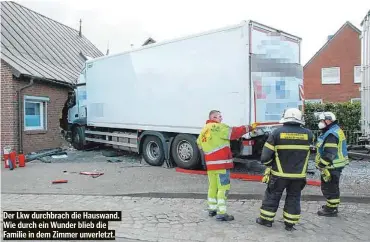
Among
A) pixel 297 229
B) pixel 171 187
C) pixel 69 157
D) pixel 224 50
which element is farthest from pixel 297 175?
pixel 69 157

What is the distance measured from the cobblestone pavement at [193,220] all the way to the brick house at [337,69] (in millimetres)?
25185

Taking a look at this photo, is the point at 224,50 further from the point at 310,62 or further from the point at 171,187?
the point at 310,62

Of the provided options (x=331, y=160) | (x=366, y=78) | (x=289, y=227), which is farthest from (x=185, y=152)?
(x=366, y=78)

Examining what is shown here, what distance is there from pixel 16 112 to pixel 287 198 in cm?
1041

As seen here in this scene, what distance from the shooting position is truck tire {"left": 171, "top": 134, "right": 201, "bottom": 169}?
873 centimetres

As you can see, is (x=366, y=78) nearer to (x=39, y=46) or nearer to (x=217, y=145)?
(x=217, y=145)

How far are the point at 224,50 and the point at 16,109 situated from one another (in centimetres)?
808

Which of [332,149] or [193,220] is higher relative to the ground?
[332,149]

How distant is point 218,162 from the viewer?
531 centimetres

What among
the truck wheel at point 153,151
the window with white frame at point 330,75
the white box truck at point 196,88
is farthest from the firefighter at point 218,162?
the window with white frame at point 330,75

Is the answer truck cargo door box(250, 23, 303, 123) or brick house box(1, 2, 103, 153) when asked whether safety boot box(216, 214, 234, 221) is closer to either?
truck cargo door box(250, 23, 303, 123)

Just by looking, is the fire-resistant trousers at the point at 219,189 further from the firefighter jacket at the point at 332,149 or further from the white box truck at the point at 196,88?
the white box truck at the point at 196,88

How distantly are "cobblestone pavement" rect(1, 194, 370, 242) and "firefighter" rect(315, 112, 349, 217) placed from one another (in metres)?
0.23
